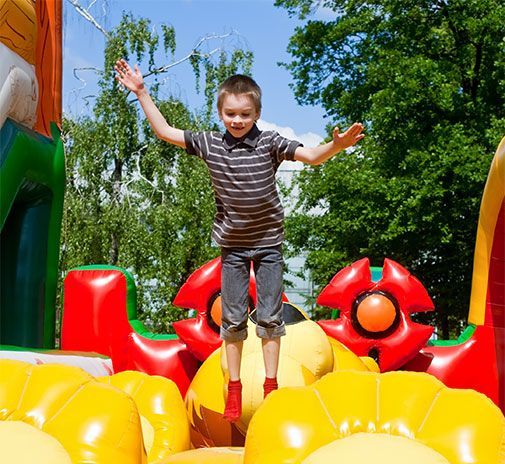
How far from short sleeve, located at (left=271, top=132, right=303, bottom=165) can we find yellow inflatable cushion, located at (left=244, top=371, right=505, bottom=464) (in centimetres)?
106

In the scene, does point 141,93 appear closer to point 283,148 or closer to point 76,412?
point 283,148

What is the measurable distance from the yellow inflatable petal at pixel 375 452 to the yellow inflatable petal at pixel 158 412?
1313 millimetres

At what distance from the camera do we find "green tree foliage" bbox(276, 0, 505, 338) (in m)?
11.7

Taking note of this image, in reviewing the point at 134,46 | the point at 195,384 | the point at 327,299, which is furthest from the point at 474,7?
the point at 195,384

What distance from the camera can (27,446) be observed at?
1833mm

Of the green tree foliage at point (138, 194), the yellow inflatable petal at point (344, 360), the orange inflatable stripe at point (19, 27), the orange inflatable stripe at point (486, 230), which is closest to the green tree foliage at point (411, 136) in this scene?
the green tree foliage at point (138, 194)

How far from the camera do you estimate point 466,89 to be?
13.1 meters

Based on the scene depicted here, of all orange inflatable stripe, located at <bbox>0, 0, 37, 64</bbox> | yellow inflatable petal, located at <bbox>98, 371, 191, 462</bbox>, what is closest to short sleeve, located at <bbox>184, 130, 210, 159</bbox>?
yellow inflatable petal, located at <bbox>98, 371, 191, 462</bbox>

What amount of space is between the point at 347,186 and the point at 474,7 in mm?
3347

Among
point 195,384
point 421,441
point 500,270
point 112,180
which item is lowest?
point 195,384

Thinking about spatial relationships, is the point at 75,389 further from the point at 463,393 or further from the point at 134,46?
the point at 134,46

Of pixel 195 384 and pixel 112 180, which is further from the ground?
pixel 112 180

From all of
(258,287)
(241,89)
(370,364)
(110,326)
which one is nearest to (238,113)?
(241,89)

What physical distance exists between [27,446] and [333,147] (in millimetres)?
1437
